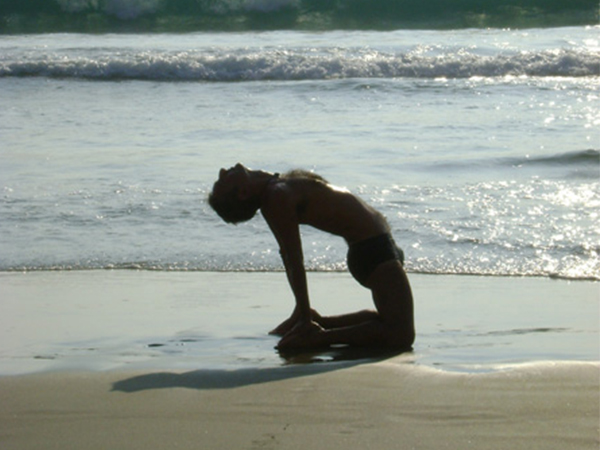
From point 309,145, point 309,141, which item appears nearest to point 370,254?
point 309,145

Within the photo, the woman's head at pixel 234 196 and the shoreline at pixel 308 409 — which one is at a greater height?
the woman's head at pixel 234 196

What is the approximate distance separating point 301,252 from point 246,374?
82 cm

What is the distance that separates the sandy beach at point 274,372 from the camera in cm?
337

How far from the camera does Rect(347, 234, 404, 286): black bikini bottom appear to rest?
198 inches

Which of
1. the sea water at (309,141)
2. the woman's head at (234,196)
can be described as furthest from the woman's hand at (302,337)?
the sea water at (309,141)

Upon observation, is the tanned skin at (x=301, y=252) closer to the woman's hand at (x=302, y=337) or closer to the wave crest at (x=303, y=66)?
the woman's hand at (x=302, y=337)

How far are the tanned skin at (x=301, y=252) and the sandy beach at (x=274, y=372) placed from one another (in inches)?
5.8

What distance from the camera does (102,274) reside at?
21.4ft

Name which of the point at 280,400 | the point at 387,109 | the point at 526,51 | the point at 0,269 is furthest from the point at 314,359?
the point at 526,51

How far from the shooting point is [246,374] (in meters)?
4.15

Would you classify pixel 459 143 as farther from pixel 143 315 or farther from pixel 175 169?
pixel 143 315

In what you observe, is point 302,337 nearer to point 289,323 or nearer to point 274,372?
point 289,323

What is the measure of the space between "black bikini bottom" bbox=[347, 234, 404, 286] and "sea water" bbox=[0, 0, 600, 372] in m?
1.41

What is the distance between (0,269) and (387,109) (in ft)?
24.2
